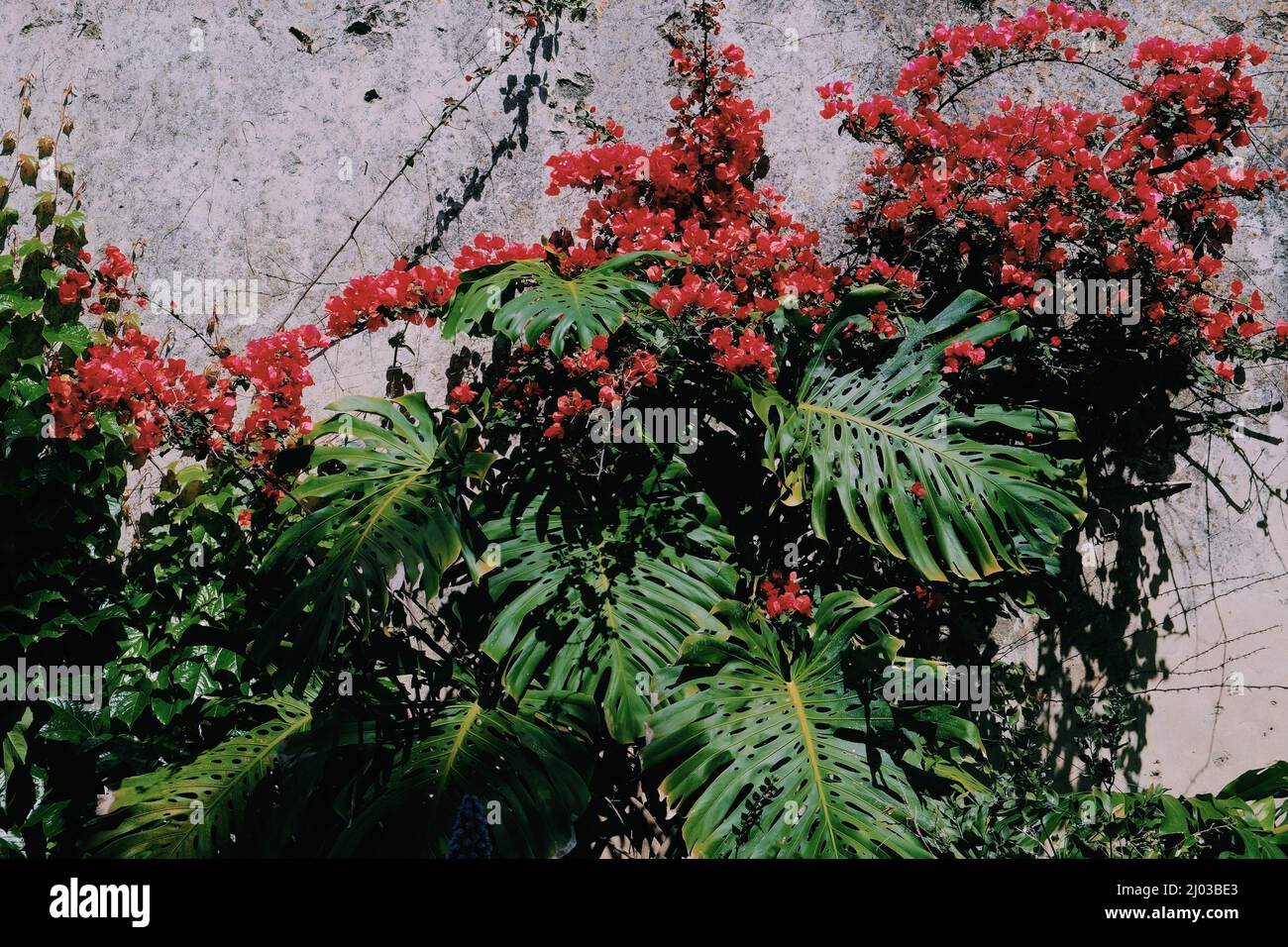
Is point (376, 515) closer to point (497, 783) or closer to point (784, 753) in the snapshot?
point (497, 783)

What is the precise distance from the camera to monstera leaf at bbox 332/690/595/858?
234 cm

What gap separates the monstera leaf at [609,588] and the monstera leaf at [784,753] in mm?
124

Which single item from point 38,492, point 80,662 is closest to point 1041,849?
point 80,662

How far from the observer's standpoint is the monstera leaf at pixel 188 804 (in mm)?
2512

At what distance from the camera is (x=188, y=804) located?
101 inches

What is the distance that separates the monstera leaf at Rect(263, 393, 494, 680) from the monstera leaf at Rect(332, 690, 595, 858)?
1.27 ft

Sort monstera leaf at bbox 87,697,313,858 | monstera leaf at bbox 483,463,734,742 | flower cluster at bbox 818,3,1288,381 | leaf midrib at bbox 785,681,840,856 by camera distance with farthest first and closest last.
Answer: flower cluster at bbox 818,3,1288,381 → monstera leaf at bbox 483,463,734,742 → monstera leaf at bbox 87,697,313,858 → leaf midrib at bbox 785,681,840,856

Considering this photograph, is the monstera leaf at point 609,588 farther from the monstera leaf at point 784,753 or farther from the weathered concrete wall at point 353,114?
the weathered concrete wall at point 353,114

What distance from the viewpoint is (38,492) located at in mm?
3301

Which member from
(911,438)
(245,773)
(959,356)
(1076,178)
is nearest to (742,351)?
(911,438)

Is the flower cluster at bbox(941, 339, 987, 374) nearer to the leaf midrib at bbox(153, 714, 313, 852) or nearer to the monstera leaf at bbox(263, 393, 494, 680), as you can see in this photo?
the monstera leaf at bbox(263, 393, 494, 680)

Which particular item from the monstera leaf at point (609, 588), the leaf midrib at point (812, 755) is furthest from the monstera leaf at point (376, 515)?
the leaf midrib at point (812, 755)

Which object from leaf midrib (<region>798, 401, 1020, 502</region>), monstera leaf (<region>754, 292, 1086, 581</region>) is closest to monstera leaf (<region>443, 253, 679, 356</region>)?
monstera leaf (<region>754, 292, 1086, 581</region>)

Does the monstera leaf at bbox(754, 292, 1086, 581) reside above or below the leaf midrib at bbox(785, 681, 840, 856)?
above
